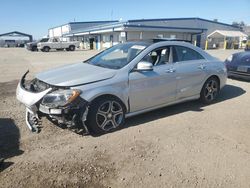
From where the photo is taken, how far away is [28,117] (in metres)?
4.69

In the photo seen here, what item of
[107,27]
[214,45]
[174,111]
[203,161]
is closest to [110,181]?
[203,161]

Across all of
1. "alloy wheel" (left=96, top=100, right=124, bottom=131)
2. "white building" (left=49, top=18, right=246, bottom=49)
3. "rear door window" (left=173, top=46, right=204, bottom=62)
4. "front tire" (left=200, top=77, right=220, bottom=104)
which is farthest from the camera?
"white building" (left=49, top=18, right=246, bottom=49)

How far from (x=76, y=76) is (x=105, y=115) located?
85 cm

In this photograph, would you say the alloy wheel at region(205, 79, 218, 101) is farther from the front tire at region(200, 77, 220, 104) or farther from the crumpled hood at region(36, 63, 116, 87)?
the crumpled hood at region(36, 63, 116, 87)

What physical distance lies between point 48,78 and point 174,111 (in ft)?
9.35

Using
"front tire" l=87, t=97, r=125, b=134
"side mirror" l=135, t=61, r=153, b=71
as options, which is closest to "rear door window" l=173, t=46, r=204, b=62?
"side mirror" l=135, t=61, r=153, b=71

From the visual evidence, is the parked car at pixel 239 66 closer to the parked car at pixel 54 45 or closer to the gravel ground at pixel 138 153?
the gravel ground at pixel 138 153

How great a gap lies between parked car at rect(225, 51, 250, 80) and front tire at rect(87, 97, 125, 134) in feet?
18.0

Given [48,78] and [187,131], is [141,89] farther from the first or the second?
[48,78]

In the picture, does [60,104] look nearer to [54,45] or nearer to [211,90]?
[211,90]

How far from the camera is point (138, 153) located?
11.8 feet

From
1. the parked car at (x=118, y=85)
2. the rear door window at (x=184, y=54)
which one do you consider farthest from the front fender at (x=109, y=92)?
the rear door window at (x=184, y=54)

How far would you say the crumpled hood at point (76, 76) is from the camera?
3949 mm

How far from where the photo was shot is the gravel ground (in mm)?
2984
